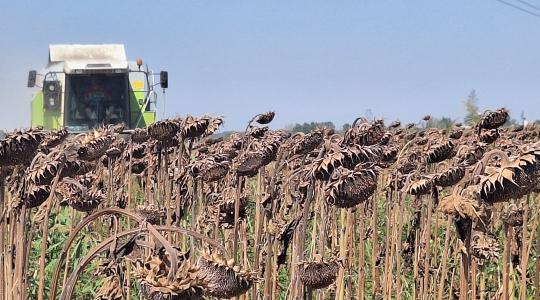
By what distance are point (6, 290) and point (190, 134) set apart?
116 cm

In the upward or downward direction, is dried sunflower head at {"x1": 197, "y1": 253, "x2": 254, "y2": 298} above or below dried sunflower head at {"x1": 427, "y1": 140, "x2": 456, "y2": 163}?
below

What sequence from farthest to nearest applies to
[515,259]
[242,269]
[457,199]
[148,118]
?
[148,118] < [515,259] < [457,199] < [242,269]

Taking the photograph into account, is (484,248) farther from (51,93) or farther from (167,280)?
(51,93)

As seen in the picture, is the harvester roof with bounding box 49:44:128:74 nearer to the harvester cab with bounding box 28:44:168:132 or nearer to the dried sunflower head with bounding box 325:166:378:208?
the harvester cab with bounding box 28:44:168:132

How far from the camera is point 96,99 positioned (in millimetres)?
19047

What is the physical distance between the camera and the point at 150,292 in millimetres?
1749

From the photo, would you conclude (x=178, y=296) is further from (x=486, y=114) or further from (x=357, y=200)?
(x=486, y=114)

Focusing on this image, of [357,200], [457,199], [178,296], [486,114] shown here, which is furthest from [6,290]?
[486,114]

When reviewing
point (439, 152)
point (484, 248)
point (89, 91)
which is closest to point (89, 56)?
point (89, 91)

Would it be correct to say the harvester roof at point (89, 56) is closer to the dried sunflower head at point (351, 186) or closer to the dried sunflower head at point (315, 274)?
the dried sunflower head at point (315, 274)

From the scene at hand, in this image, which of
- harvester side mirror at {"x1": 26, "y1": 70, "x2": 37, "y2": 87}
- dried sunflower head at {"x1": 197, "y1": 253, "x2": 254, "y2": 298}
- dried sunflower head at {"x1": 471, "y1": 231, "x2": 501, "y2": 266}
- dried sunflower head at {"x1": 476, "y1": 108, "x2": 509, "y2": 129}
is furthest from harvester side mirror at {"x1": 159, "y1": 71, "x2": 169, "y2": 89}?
dried sunflower head at {"x1": 197, "y1": 253, "x2": 254, "y2": 298}

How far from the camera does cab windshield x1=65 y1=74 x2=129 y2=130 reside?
731 inches

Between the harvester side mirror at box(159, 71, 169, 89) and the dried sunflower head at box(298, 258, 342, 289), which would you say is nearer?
the dried sunflower head at box(298, 258, 342, 289)

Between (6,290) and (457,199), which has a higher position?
(457,199)
